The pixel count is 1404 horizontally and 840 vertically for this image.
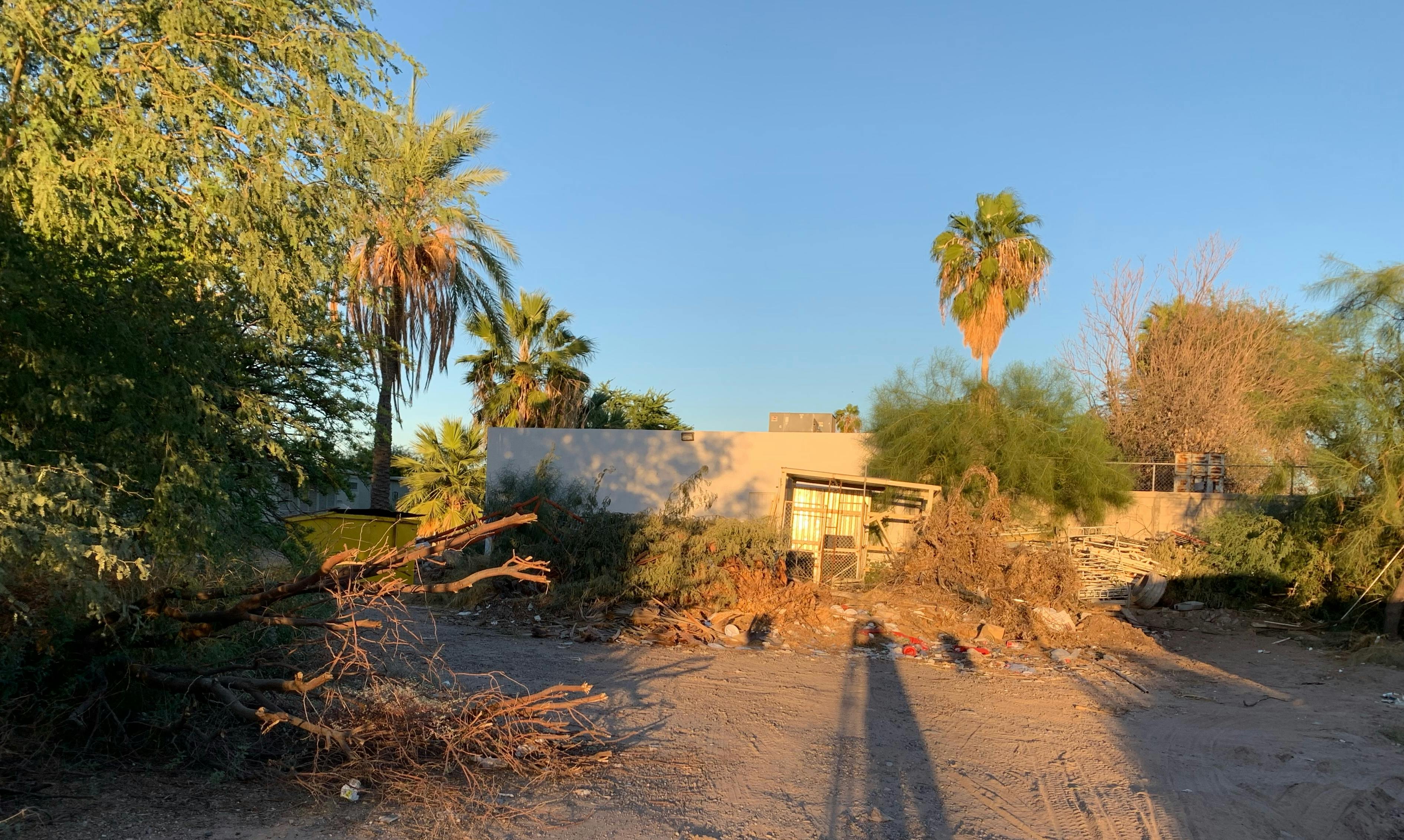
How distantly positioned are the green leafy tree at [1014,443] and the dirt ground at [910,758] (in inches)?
230

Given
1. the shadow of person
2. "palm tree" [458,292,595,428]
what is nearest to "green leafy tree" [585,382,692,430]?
"palm tree" [458,292,595,428]

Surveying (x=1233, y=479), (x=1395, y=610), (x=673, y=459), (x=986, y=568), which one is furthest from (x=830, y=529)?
(x=1233, y=479)

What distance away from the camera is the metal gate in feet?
58.5

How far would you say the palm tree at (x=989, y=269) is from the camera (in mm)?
23688

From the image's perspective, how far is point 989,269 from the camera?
2362 centimetres

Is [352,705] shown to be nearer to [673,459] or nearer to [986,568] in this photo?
[986,568]

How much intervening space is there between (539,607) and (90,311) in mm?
9786

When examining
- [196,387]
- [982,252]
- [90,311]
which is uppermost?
[982,252]

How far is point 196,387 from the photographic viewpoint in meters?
5.91

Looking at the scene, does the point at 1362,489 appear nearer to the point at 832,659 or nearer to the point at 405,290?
the point at 832,659

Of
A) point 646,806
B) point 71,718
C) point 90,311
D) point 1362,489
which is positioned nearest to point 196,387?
point 90,311

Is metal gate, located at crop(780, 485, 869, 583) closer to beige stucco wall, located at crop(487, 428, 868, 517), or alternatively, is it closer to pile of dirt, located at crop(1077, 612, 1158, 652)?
beige stucco wall, located at crop(487, 428, 868, 517)

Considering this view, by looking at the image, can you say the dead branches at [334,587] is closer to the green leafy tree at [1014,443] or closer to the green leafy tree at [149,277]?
the green leafy tree at [149,277]

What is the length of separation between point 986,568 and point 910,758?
8.01 meters
